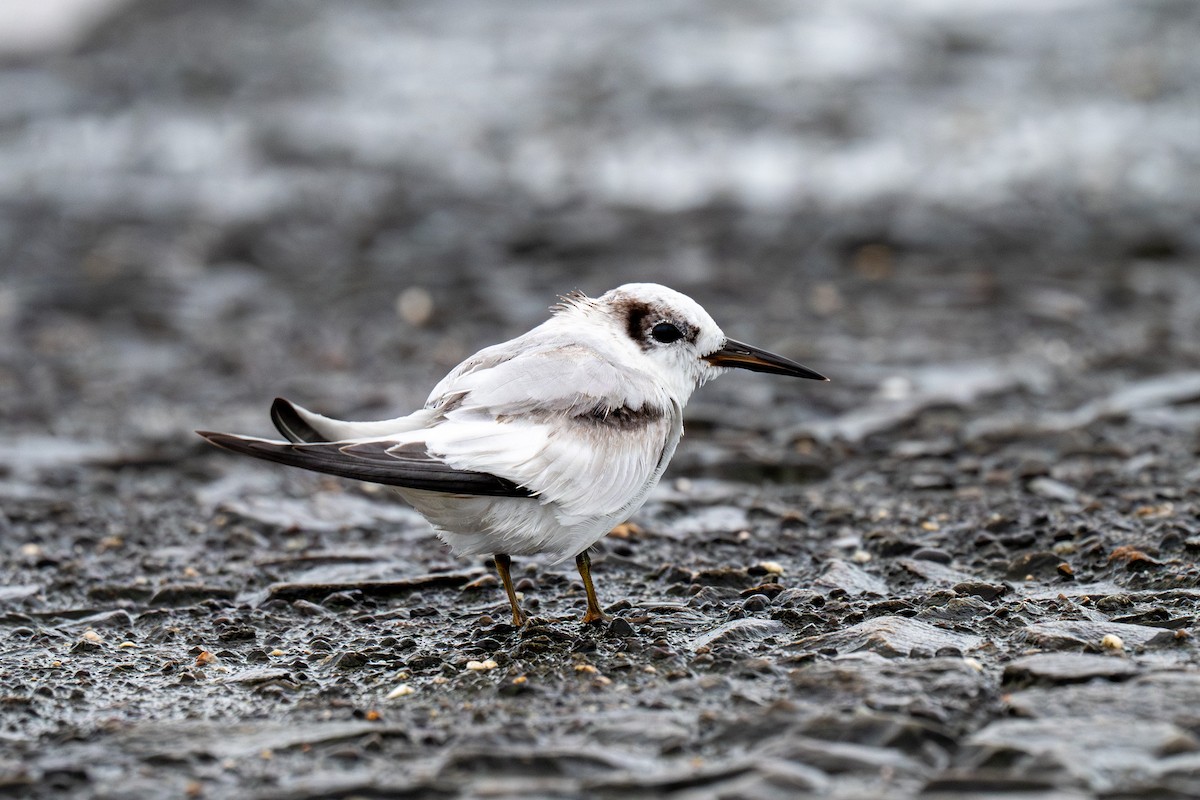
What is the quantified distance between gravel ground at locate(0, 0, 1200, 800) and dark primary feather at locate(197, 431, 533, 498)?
1.83 feet

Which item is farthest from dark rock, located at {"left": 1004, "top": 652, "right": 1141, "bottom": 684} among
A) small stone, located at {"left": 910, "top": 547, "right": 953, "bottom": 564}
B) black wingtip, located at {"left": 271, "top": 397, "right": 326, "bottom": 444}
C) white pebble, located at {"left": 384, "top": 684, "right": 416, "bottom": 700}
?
black wingtip, located at {"left": 271, "top": 397, "right": 326, "bottom": 444}

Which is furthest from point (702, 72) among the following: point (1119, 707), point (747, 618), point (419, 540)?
point (1119, 707)

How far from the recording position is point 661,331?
16.2ft

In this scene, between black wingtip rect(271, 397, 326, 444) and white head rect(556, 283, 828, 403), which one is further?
white head rect(556, 283, 828, 403)

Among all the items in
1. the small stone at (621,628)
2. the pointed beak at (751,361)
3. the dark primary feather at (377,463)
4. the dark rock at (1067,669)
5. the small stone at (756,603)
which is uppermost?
the pointed beak at (751,361)

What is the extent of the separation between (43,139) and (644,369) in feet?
34.2

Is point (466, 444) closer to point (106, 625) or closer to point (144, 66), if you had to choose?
point (106, 625)

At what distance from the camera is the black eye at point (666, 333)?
4.95m

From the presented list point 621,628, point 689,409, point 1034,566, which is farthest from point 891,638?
point 689,409

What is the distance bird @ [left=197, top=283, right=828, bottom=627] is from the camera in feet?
13.3

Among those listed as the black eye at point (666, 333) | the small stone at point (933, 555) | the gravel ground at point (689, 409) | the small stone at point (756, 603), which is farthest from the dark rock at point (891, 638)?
the black eye at point (666, 333)

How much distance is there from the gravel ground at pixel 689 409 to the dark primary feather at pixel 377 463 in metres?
0.56

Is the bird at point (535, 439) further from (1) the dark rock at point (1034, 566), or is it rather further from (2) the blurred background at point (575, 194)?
(2) the blurred background at point (575, 194)

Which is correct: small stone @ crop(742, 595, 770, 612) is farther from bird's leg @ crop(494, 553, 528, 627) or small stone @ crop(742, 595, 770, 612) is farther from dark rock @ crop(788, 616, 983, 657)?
bird's leg @ crop(494, 553, 528, 627)
